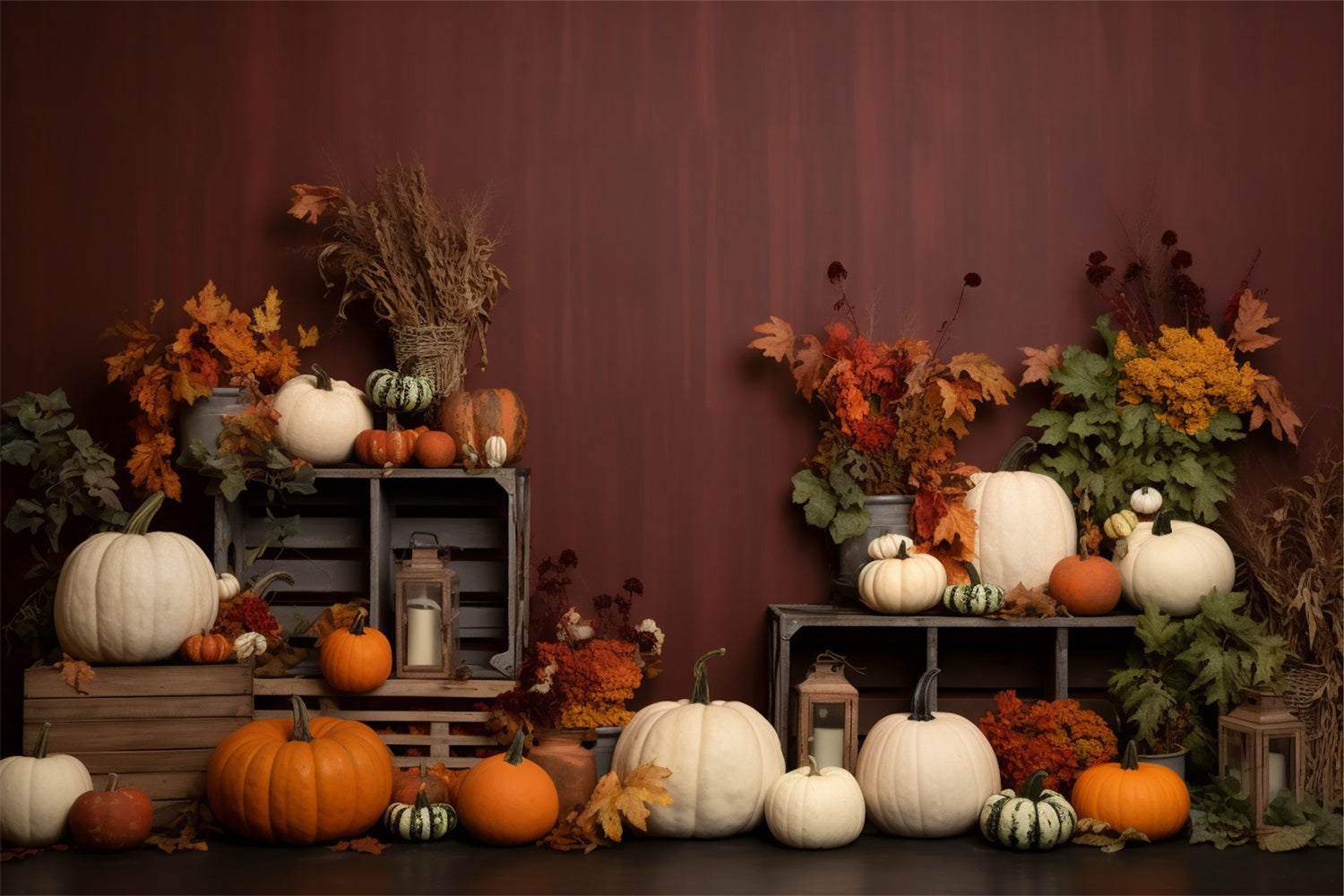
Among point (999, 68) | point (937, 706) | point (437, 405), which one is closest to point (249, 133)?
point (437, 405)

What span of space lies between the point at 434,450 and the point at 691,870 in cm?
137

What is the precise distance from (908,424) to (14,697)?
9.56 ft

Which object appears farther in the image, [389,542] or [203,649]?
[389,542]

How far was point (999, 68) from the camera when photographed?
4.07 meters

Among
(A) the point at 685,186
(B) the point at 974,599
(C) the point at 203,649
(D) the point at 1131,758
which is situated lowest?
(D) the point at 1131,758

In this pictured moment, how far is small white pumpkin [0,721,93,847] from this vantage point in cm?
300

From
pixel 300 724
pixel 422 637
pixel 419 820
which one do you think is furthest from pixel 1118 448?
pixel 300 724

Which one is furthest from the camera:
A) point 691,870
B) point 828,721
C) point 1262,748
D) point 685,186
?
point 685,186

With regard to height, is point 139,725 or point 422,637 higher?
point 422,637

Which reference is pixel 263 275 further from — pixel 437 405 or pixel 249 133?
pixel 437 405

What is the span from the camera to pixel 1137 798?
3.09m

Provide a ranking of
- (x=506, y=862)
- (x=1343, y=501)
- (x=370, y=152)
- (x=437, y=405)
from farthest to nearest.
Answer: (x=370, y=152), (x=437, y=405), (x=1343, y=501), (x=506, y=862)

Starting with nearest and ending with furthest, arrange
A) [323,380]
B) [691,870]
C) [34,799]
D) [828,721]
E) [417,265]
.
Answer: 1. [691,870]
2. [34,799]
3. [828,721]
4. [323,380]
5. [417,265]

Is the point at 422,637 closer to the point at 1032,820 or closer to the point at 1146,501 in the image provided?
the point at 1032,820
